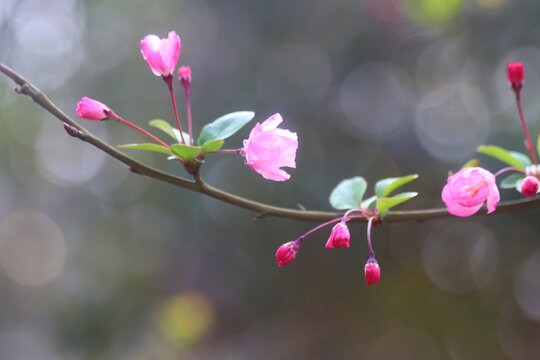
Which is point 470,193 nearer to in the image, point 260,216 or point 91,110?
point 260,216

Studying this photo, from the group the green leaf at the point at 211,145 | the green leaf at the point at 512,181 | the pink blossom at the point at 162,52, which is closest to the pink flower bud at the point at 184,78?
the pink blossom at the point at 162,52

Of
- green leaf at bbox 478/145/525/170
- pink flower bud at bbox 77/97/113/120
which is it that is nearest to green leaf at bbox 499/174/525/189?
green leaf at bbox 478/145/525/170

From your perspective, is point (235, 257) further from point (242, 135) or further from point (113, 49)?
point (113, 49)

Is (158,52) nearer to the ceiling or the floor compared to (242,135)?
nearer to the floor

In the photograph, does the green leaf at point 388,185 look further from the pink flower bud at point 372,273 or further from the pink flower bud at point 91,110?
the pink flower bud at point 91,110

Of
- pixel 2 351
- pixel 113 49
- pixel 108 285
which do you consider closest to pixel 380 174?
pixel 113 49

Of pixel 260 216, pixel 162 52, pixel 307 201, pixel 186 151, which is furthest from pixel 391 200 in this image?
pixel 307 201
